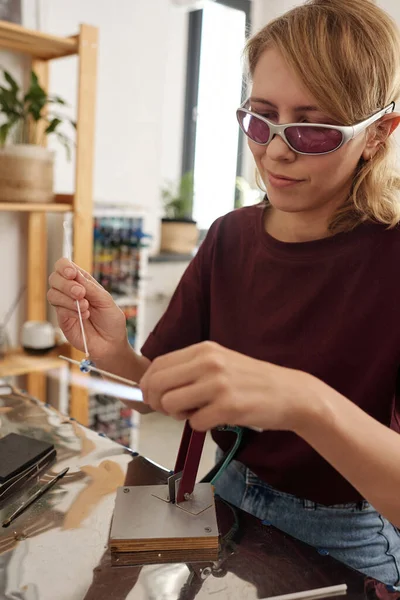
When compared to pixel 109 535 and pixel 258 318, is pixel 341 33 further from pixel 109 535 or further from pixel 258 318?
pixel 109 535

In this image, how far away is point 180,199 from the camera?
340cm

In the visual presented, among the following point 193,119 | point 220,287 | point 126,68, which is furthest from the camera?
point 193,119

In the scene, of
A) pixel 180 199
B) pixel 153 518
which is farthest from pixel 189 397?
pixel 180 199

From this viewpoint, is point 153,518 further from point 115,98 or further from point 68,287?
point 115,98

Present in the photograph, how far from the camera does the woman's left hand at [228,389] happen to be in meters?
0.66

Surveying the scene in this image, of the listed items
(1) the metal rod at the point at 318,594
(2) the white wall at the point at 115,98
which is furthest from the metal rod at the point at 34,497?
(2) the white wall at the point at 115,98

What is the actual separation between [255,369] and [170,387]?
98 millimetres

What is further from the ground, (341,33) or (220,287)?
(341,33)

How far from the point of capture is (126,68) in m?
2.79

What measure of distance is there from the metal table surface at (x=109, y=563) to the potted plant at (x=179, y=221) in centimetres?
246

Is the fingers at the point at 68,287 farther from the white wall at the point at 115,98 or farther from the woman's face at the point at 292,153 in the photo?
the white wall at the point at 115,98

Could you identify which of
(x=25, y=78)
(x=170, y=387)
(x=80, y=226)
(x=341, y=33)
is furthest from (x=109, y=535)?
(x=25, y=78)

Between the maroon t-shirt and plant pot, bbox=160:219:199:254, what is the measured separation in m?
2.14

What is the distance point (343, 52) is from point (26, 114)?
1612 millimetres
